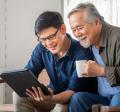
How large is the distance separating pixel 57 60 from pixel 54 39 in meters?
0.19

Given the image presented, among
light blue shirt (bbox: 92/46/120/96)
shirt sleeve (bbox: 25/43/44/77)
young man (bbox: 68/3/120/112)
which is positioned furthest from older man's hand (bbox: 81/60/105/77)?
shirt sleeve (bbox: 25/43/44/77)

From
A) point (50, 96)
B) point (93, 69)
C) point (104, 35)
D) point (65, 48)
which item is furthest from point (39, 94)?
point (104, 35)

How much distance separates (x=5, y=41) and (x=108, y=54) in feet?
7.51

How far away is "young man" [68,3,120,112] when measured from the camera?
1.16m

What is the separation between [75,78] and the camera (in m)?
1.36

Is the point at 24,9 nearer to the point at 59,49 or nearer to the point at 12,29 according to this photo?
the point at 12,29

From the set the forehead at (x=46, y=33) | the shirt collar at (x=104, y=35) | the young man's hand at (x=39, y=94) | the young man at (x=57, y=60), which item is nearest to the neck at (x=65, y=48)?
the young man at (x=57, y=60)

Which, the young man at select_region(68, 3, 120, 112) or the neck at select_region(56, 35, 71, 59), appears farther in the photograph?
the neck at select_region(56, 35, 71, 59)

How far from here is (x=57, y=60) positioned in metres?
1.45

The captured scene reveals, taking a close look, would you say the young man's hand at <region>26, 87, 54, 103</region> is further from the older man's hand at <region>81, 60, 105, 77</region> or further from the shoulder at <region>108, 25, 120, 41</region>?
the shoulder at <region>108, 25, 120, 41</region>

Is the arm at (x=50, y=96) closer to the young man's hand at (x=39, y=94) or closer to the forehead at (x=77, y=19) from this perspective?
the young man's hand at (x=39, y=94)

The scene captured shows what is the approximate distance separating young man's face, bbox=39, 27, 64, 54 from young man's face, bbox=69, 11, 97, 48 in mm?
140

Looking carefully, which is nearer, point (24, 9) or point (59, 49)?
point (59, 49)

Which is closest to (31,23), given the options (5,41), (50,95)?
(5,41)
